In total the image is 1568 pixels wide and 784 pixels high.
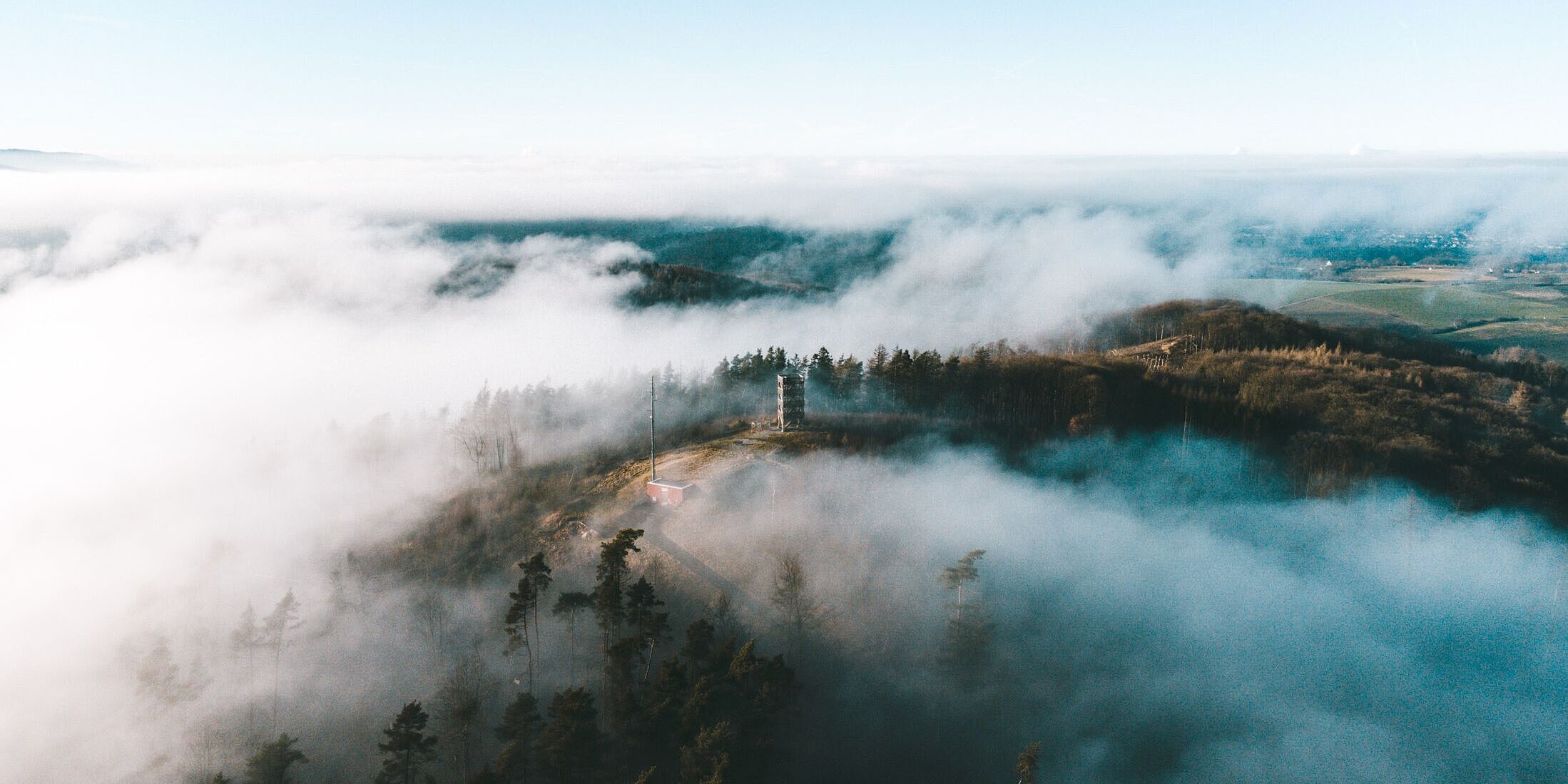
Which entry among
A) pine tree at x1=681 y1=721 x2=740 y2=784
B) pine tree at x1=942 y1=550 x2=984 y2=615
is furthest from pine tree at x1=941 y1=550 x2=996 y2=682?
pine tree at x1=681 y1=721 x2=740 y2=784

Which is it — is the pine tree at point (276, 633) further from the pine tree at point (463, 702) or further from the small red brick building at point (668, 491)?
the small red brick building at point (668, 491)

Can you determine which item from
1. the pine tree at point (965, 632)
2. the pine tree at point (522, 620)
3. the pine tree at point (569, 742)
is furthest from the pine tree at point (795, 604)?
the pine tree at point (569, 742)

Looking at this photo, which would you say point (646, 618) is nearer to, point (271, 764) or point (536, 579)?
point (536, 579)

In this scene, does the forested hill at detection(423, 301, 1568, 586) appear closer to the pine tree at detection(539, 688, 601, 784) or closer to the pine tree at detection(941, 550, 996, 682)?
the pine tree at detection(941, 550, 996, 682)

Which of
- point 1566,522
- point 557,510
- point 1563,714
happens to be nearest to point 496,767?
point 557,510

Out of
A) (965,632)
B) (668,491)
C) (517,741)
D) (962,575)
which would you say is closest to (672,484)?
(668,491)

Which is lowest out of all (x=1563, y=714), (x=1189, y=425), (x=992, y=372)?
(x=1563, y=714)

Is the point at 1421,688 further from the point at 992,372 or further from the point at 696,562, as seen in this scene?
the point at 696,562
